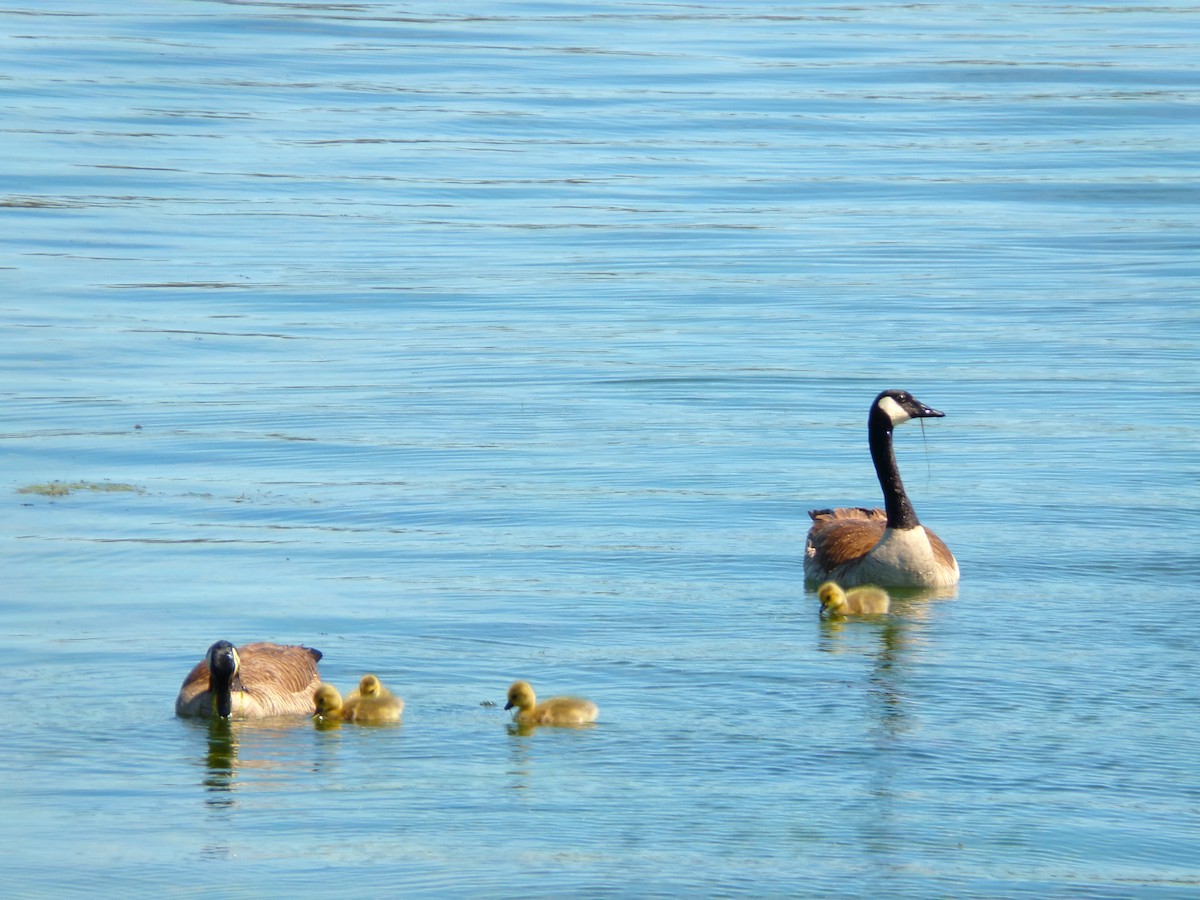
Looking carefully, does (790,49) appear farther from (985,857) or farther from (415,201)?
(985,857)

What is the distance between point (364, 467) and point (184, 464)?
115 centimetres

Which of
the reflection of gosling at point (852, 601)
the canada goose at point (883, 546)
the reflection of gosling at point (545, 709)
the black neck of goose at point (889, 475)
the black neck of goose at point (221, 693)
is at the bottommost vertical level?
the reflection of gosling at point (545, 709)

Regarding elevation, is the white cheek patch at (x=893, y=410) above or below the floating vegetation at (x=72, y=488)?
above

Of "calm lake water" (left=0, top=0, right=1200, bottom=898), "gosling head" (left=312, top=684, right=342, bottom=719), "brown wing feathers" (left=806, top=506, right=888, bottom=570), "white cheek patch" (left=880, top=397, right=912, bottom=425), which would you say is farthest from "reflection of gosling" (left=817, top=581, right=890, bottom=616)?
Result: "gosling head" (left=312, top=684, right=342, bottom=719)

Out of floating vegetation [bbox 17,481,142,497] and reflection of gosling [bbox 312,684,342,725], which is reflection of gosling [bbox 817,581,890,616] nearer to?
reflection of gosling [bbox 312,684,342,725]

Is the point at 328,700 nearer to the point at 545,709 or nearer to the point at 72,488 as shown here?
the point at 545,709

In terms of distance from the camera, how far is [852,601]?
475 inches

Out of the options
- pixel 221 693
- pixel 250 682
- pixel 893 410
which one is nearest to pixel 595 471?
pixel 893 410

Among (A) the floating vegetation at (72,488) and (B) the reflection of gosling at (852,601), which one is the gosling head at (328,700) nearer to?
(B) the reflection of gosling at (852,601)

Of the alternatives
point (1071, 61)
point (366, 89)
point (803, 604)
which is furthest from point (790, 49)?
point (803, 604)

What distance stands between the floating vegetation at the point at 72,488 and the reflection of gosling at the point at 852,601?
4.56 meters

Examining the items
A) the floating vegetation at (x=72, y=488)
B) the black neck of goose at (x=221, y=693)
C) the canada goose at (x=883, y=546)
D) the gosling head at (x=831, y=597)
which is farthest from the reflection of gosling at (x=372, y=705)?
the floating vegetation at (x=72, y=488)

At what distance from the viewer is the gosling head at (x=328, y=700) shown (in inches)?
383

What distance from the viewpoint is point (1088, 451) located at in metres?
15.4
